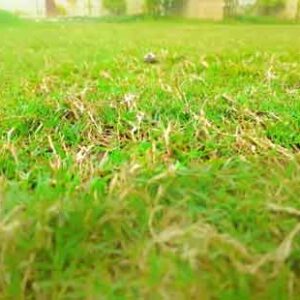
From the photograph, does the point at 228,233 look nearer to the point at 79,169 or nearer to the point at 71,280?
the point at 71,280

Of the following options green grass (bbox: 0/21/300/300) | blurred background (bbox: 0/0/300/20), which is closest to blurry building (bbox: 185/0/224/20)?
blurred background (bbox: 0/0/300/20)

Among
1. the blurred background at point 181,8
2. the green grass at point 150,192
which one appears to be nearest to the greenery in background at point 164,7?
the blurred background at point 181,8

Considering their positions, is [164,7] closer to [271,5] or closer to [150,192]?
[271,5]

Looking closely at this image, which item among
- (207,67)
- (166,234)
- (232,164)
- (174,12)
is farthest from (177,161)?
(174,12)

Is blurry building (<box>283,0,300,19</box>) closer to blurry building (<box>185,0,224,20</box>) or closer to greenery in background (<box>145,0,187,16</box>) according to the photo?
blurry building (<box>185,0,224,20</box>)

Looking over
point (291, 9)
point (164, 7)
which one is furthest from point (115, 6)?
point (291, 9)

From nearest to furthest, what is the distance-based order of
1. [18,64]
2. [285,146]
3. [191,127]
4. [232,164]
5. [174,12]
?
[232,164] < [285,146] < [191,127] < [18,64] < [174,12]
